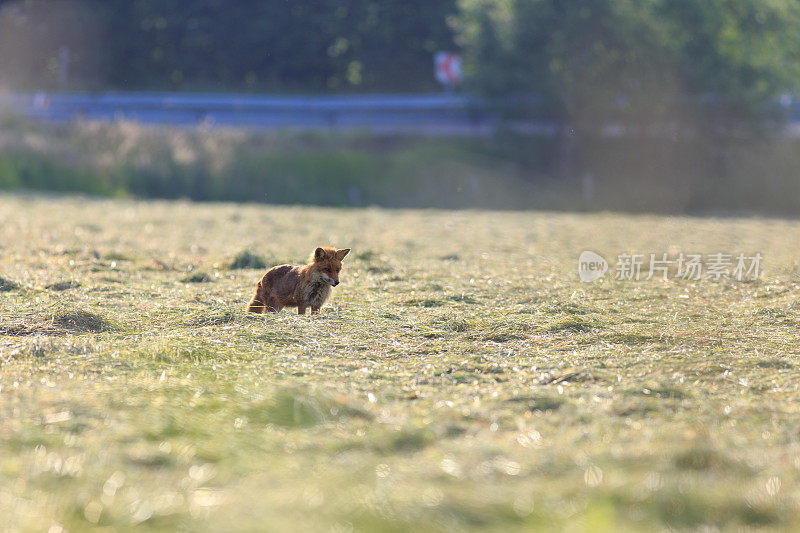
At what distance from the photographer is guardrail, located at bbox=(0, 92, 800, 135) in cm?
3775

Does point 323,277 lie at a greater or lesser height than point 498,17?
lesser

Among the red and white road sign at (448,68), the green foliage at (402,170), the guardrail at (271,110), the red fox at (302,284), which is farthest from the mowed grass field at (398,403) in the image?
the red and white road sign at (448,68)

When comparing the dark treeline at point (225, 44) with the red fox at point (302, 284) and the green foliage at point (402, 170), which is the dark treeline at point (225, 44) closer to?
the green foliage at point (402, 170)

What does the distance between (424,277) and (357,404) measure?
544 centimetres

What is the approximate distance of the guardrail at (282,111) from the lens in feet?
124

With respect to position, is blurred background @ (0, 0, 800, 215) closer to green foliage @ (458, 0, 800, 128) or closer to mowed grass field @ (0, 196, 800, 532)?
green foliage @ (458, 0, 800, 128)

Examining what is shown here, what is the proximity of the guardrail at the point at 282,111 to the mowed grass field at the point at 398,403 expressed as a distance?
2745 centimetres

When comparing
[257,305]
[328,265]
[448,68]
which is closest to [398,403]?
[328,265]

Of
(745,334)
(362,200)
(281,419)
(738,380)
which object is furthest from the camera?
(362,200)

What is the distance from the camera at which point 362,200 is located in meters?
29.1

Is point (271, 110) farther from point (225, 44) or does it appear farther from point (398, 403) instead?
point (398, 403)

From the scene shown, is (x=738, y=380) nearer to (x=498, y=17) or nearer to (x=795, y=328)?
(x=795, y=328)

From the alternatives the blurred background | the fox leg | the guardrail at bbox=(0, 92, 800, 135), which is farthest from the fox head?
the guardrail at bbox=(0, 92, 800, 135)

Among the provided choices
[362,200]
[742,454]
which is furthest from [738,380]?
[362,200]
